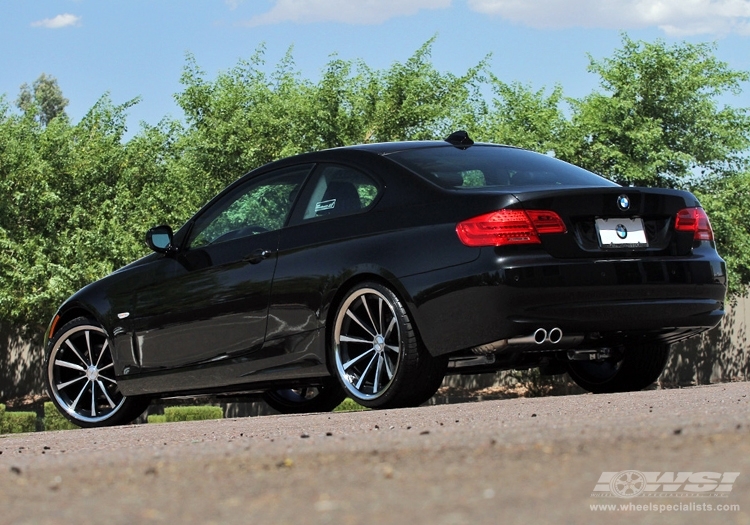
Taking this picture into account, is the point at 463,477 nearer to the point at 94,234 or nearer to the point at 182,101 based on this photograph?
the point at 94,234

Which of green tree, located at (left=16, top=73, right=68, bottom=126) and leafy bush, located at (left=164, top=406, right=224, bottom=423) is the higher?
green tree, located at (left=16, top=73, right=68, bottom=126)

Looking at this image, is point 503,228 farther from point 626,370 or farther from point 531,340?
point 626,370

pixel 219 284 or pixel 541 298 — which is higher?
pixel 219 284

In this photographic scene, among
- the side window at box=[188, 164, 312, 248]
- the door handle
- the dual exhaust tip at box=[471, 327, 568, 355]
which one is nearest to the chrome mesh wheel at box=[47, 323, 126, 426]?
the side window at box=[188, 164, 312, 248]

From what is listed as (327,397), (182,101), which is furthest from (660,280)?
(182,101)

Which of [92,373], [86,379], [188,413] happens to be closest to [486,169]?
[92,373]

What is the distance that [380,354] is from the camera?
7.07 m

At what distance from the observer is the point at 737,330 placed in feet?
114

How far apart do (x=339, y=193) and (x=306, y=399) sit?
2.08 m

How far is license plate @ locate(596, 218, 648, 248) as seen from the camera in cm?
689

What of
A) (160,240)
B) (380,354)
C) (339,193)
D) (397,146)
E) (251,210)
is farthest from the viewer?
(160,240)

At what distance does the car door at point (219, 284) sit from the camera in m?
7.75

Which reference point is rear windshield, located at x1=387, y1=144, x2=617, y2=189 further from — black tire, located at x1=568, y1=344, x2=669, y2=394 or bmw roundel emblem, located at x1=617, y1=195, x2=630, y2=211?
black tire, located at x1=568, y1=344, x2=669, y2=394

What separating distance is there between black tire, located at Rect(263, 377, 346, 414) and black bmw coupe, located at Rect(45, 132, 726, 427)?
4 centimetres
